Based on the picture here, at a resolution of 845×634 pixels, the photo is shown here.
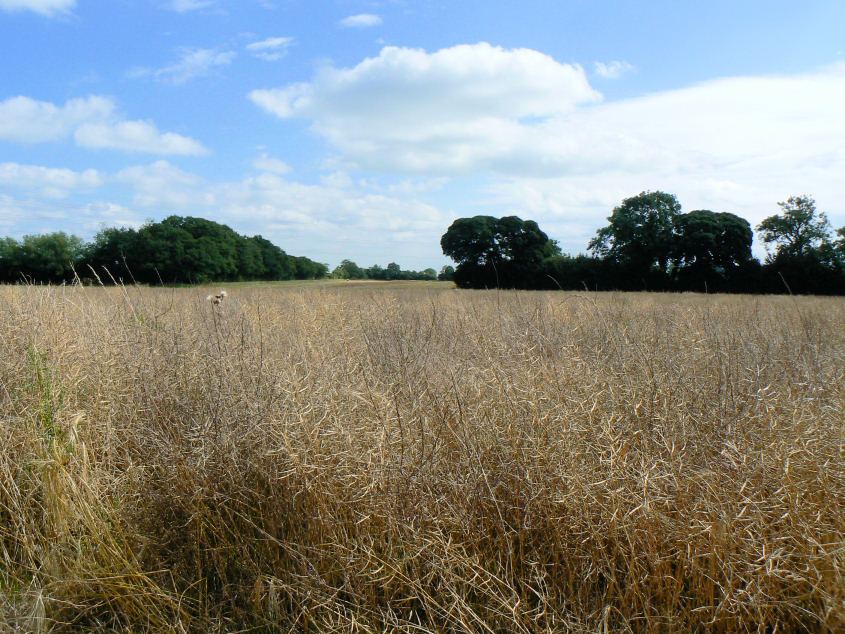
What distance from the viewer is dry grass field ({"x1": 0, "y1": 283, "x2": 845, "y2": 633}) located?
2.03 meters

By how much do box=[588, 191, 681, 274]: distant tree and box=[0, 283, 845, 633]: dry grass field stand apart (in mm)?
36246

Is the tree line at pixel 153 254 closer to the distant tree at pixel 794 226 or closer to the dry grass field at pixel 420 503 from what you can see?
the dry grass field at pixel 420 503

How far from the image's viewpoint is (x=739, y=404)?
3.19m

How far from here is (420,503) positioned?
2.35 m

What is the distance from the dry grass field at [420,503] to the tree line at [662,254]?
939 inches

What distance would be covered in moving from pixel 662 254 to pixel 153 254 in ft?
113

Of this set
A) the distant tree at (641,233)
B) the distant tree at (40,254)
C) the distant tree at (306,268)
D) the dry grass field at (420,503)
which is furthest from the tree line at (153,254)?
the distant tree at (641,233)

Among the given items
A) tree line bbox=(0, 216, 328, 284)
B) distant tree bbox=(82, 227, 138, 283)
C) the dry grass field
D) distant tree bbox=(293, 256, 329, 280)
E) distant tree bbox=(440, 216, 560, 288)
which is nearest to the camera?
the dry grass field

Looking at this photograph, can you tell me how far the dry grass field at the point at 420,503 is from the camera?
6.66 ft

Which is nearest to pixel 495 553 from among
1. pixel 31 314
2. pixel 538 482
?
pixel 538 482

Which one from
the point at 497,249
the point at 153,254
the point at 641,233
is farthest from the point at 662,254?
the point at 153,254

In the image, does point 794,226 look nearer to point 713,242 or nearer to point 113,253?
point 713,242

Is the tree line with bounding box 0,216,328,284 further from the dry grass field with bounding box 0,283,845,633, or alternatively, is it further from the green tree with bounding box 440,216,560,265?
the green tree with bounding box 440,216,560,265

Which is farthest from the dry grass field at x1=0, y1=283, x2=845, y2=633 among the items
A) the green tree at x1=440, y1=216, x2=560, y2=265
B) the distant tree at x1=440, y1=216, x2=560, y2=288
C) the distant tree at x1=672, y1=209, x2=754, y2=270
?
the distant tree at x1=672, y1=209, x2=754, y2=270
